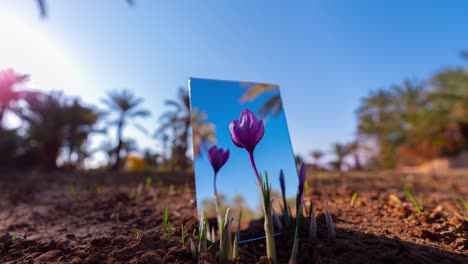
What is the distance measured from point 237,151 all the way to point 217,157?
184mm

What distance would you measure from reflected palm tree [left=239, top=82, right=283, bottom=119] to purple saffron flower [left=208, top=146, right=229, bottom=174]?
46 cm

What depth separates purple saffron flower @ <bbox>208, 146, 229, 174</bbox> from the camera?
166 centimetres

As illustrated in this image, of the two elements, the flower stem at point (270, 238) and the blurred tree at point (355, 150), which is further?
the blurred tree at point (355, 150)

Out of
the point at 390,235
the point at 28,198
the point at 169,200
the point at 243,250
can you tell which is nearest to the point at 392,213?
the point at 390,235

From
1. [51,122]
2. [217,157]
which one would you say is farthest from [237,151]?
[51,122]

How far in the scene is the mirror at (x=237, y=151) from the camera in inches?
68.6

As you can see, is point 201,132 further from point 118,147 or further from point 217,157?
point 118,147

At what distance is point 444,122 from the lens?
63.3ft

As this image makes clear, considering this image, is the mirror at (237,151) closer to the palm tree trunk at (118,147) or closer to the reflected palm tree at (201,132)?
the reflected palm tree at (201,132)

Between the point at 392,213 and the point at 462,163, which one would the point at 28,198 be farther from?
the point at 462,163

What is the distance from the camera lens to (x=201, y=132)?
1907 mm

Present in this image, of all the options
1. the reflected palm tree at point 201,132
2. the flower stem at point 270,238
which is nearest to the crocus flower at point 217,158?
the reflected palm tree at point 201,132

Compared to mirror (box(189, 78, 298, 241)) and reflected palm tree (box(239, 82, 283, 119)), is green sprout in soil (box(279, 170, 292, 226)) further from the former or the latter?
reflected palm tree (box(239, 82, 283, 119))

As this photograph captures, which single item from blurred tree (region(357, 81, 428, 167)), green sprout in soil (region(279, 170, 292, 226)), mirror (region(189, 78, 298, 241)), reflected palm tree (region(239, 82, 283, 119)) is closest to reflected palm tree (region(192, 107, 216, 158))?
mirror (region(189, 78, 298, 241))
